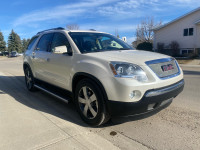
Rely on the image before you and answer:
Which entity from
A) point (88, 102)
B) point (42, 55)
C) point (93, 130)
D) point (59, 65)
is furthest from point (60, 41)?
point (93, 130)

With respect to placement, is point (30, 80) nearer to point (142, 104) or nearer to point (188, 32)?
point (142, 104)

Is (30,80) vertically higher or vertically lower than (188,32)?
lower

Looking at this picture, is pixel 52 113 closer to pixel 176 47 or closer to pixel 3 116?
pixel 3 116

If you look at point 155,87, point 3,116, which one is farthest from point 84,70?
point 3,116

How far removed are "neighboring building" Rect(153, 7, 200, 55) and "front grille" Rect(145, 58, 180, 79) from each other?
19.1 metres

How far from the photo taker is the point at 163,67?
307 cm

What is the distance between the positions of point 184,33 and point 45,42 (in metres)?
21.8

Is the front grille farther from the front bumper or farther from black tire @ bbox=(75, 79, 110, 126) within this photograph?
black tire @ bbox=(75, 79, 110, 126)

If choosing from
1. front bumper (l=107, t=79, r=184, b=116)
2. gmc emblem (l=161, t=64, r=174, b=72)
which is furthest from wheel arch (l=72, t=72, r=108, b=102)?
gmc emblem (l=161, t=64, r=174, b=72)

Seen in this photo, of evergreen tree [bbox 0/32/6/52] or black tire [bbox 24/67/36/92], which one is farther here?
evergreen tree [bbox 0/32/6/52]

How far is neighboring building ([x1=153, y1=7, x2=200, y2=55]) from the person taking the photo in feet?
68.6

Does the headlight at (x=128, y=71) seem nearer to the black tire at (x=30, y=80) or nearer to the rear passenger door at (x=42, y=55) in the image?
the rear passenger door at (x=42, y=55)

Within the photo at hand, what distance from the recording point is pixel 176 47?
2189 cm

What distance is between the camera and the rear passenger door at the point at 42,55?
455 cm
